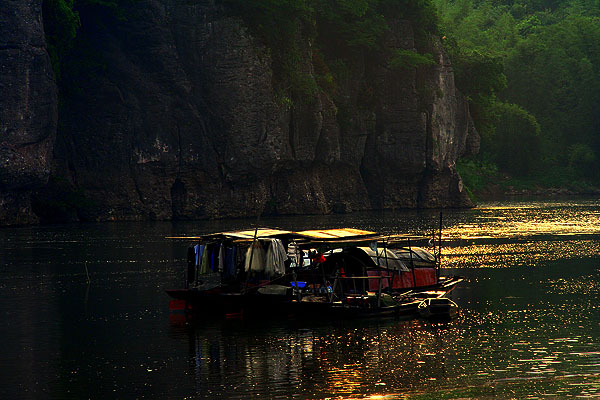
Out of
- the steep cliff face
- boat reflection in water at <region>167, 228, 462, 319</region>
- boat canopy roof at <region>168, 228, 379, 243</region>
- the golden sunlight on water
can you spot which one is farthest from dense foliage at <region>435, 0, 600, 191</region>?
boat canopy roof at <region>168, 228, 379, 243</region>

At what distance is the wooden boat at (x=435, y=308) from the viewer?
Result: 116ft

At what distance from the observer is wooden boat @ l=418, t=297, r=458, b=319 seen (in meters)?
35.3

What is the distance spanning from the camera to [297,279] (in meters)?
38.3

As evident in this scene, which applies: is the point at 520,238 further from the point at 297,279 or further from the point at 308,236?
the point at 308,236

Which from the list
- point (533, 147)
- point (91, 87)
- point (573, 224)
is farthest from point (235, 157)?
point (533, 147)

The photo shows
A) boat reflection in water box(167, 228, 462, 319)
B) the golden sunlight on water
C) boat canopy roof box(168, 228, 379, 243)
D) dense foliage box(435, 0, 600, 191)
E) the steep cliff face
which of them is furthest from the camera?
dense foliage box(435, 0, 600, 191)

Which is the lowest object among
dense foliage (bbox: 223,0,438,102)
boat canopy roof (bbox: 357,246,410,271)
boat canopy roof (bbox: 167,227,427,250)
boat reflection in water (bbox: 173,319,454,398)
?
boat reflection in water (bbox: 173,319,454,398)

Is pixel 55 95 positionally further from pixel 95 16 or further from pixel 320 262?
pixel 320 262

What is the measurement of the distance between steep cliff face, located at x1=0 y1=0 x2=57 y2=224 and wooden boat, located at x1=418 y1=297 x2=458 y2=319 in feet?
155

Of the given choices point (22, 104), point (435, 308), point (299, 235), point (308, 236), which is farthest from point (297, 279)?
point (22, 104)

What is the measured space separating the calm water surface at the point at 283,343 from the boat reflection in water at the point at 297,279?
0.82 m

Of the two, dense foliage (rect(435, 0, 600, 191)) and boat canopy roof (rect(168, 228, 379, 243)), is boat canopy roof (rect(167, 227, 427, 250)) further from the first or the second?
dense foliage (rect(435, 0, 600, 191))

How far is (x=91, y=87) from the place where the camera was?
288ft

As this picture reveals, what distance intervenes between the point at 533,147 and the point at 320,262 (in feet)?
398
